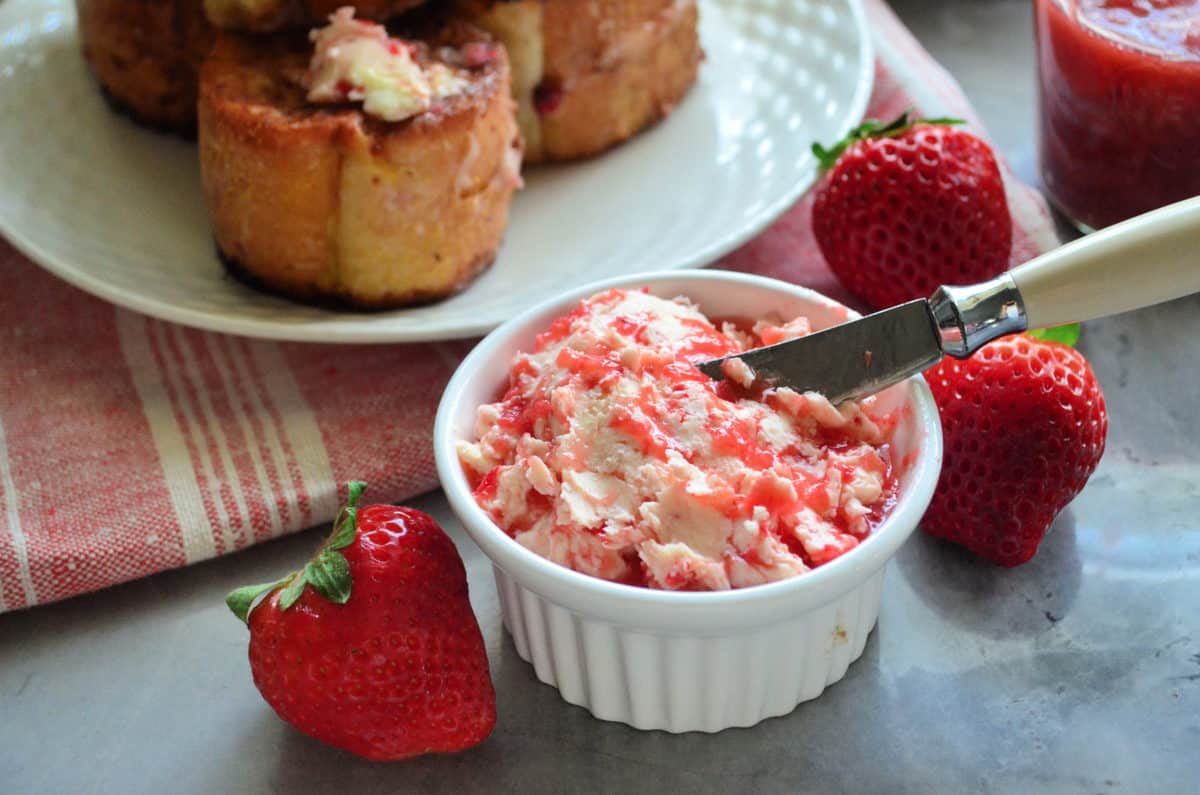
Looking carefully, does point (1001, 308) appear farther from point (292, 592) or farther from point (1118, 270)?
point (292, 592)

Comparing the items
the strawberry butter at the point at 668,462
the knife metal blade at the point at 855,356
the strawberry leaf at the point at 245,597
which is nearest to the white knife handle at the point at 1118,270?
the knife metal blade at the point at 855,356

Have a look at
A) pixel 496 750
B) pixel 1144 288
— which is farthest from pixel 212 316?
pixel 1144 288

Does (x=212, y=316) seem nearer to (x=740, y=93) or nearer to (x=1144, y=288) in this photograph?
(x=740, y=93)

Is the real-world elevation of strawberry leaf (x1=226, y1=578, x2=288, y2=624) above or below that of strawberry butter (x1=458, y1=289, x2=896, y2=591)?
below

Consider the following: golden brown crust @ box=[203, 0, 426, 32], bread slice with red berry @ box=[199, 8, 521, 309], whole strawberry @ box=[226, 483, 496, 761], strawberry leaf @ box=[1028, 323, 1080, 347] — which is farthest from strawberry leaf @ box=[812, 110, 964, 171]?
whole strawberry @ box=[226, 483, 496, 761]

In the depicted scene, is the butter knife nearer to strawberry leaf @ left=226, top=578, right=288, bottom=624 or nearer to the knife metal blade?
the knife metal blade

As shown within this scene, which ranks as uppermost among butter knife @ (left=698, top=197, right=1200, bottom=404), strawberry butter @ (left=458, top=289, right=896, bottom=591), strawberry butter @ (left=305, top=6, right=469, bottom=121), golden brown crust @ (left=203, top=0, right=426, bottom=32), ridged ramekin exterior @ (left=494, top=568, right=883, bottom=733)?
golden brown crust @ (left=203, top=0, right=426, bottom=32)

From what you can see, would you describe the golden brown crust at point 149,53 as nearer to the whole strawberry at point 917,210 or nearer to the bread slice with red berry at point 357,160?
the bread slice with red berry at point 357,160
